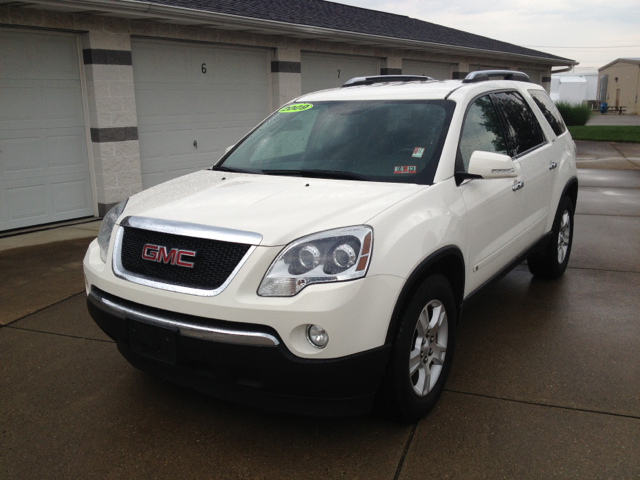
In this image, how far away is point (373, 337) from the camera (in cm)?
272

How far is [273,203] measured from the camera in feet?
10.3

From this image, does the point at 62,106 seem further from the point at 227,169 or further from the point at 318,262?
the point at 318,262

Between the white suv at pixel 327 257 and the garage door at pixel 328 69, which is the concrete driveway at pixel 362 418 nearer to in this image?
the white suv at pixel 327 257

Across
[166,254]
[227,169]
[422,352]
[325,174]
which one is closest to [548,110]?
[325,174]

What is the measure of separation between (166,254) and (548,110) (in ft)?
13.3

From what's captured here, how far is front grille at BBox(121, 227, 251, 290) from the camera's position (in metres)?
2.76

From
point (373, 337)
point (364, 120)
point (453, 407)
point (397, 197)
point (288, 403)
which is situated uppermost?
point (364, 120)

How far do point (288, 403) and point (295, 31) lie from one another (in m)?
9.67

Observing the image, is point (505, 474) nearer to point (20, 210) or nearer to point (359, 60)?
point (20, 210)

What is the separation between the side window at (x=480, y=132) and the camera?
12.4 feet

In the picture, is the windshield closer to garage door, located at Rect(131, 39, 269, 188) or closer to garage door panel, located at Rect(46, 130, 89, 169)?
garage door panel, located at Rect(46, 130, 89, 169)

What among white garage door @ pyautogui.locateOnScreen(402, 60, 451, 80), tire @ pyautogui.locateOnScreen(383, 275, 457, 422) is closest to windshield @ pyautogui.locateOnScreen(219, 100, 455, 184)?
tire @ pyautogui.locateOnScreen(383, 275, 457, 422)

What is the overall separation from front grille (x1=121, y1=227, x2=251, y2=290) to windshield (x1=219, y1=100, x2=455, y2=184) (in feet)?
3.53

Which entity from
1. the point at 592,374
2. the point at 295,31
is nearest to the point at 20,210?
the point at 295,31
